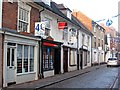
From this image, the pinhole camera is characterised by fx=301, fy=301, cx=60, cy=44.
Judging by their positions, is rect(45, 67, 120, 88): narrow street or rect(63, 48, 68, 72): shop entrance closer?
rect(45, 67, 120, 88): narrow street

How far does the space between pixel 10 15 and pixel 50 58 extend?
8928 mm

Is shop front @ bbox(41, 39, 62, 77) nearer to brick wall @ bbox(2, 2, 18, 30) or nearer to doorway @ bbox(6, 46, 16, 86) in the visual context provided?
brick wall @ bbox(2, 2, 18, 30)

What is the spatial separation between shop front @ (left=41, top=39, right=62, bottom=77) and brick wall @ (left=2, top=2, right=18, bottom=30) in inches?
196

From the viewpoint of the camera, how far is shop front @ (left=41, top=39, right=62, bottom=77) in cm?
2312

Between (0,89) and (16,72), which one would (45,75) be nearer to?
(16,72)

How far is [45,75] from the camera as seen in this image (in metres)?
23.2

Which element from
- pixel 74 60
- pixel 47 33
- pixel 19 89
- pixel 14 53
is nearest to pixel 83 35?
pixel 74 60

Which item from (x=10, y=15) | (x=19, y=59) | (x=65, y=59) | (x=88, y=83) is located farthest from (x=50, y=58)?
(x=10, y=15)

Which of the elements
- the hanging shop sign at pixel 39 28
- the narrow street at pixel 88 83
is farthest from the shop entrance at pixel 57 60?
the hanging shop sign at pixel 39 28

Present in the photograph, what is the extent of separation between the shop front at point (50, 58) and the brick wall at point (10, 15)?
16.3 ft

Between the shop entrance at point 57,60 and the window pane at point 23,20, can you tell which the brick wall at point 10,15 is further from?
the shop entrance at point 57,60

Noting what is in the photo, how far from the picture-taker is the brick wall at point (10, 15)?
16.5 metres

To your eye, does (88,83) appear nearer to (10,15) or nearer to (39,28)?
(39,28)

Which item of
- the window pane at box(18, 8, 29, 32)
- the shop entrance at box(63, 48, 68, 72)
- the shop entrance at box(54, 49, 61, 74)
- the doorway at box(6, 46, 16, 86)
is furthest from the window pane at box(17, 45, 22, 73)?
the shop entrance at box(63, 48, 68, 72)
